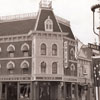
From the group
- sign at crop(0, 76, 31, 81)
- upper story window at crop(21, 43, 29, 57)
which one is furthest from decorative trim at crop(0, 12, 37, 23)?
sign at crop(0, 76, 31, 81)

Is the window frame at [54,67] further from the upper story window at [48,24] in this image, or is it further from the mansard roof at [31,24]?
the upper story window at [48,24]

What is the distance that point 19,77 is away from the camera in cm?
4294

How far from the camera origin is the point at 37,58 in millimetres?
41469

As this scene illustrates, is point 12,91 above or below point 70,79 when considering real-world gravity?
below

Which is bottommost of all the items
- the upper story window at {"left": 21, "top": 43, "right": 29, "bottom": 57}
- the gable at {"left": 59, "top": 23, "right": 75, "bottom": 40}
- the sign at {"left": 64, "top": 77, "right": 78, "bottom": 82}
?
the sign at {"left": 64, "top": 77, "right": 78, "bottom": 82}

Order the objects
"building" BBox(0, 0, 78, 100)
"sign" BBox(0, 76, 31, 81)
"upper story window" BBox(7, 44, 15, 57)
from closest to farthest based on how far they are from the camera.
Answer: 1. "building" BBox(0, 0, 78, 100)
2. "sign" BBox(0, 76, 31, 81)
3. "upper story window" BBox(7, 44, 15, 57)

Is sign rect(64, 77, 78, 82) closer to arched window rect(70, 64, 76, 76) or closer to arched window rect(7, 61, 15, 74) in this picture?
arched window rect(70, 64, 76, 76)

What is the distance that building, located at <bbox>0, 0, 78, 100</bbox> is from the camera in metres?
41.7

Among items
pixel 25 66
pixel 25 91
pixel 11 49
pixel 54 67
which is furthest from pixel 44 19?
pixel 25 91

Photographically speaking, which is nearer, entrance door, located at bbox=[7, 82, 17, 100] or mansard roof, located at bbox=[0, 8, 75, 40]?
mansard roof, located at bbox=[0, 8, 75, 40]

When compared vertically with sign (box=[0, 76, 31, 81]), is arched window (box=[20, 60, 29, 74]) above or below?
above

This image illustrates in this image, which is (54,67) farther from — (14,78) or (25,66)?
(14,78)

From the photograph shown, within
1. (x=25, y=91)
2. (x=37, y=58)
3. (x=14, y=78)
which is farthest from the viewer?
(x=14, y=78)

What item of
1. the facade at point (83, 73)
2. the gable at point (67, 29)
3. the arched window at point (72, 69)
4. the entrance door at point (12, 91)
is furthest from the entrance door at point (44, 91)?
the gable at point (67, 29)
